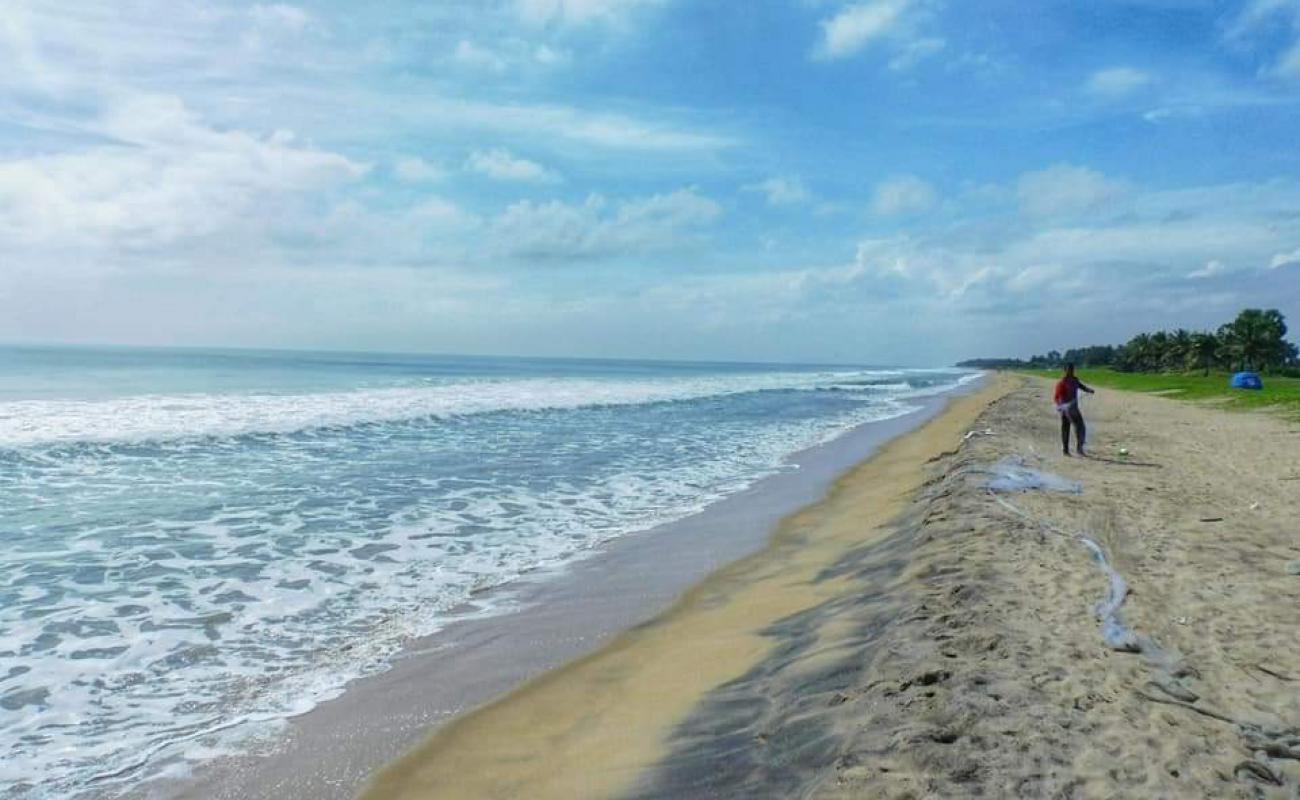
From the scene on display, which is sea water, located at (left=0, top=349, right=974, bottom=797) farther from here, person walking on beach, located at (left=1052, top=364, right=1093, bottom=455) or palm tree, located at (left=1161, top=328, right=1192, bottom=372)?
palm tree, located at (left=1161, top=328, right=1192, bottom=372)

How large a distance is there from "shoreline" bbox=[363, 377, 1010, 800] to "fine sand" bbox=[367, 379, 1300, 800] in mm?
21

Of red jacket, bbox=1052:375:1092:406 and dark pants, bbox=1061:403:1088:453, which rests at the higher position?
red jacket, bbox=1052:375:1092:406

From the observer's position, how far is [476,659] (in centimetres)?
682

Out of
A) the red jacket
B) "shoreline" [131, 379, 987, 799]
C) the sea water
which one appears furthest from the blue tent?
"shoreline" [131, 379, 987, 799]

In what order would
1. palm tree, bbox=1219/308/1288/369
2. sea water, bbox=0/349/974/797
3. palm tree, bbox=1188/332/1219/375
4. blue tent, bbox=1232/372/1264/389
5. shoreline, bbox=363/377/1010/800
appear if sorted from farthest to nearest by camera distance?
palm tree, bbox=1188/332/1219/375
palm tree, bbox=1219/308/1288/369
blue tent, bbox=1232/372/1264/389
sea water, bbox=0/349/974/797
shoreline, bbox=363/377/1010/800

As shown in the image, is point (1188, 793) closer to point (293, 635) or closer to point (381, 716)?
point (381, 716)

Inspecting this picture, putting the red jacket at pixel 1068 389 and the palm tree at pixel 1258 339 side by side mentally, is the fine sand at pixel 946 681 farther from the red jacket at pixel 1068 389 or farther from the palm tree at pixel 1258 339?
the palm tree at pixel 1258 339

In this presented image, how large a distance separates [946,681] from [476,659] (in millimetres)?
3866

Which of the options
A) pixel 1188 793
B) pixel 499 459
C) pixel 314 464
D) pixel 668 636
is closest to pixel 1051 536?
pixel 668 636

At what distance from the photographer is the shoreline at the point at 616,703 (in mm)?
4754

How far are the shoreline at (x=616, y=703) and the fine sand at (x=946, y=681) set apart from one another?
0.02 metres

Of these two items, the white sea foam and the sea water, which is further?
the white sea foam

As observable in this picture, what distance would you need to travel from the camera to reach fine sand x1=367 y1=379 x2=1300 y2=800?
Answer: 416 cm

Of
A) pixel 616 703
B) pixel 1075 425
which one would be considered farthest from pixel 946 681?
pixel 1075 425
